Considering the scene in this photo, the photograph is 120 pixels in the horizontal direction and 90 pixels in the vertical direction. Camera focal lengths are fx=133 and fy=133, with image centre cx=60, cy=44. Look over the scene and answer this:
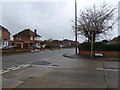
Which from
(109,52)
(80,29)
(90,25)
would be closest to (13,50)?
(80,29)

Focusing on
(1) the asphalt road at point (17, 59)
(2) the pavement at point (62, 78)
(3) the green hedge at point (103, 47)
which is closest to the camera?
(2) the pavement at point (62, 78)

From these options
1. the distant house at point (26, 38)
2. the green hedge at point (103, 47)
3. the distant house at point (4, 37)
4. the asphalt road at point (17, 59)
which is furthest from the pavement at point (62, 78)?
the distant house at point (26, 38)

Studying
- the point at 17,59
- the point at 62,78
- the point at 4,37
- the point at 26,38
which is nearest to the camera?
the point at 62,78

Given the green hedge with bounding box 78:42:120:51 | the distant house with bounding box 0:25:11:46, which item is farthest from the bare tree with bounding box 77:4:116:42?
the distant house with bounding box 0:25:11:46

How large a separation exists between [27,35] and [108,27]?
30.6 m

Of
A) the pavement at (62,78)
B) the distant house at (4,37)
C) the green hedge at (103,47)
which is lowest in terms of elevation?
the pavement at (62,78)

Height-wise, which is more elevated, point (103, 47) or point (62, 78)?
point (103, 47)

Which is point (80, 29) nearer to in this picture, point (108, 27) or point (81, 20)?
point (81, 20)

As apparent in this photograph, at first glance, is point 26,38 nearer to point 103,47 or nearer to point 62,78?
point 103,47

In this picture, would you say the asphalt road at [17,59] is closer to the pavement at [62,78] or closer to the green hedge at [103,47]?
the pavement at [62,78]

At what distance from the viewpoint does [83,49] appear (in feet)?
59.7

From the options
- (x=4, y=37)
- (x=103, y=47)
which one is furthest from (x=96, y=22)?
(x=4, y=37)

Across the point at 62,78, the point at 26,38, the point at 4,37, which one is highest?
the point at 26,38

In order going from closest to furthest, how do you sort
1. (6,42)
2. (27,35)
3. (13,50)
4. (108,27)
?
(108,27) → (13,50) → (6,42) → (27,35)
